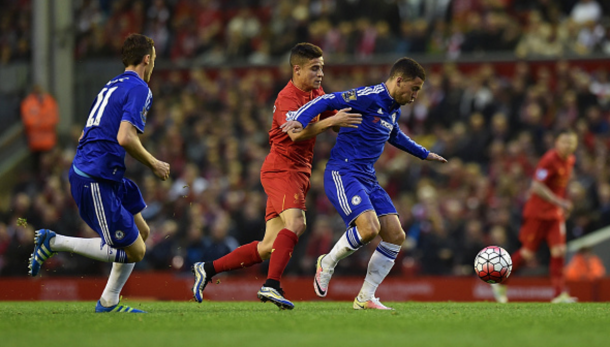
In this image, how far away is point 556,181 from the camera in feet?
40.3

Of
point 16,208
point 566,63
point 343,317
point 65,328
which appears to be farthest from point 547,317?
point 16,208

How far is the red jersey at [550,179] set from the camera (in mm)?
12180

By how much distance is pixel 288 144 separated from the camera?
335 inches

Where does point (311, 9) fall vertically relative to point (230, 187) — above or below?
above

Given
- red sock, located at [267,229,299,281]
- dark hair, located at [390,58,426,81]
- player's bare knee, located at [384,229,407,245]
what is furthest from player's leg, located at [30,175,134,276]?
dark hair, located at [390,58,426,81]

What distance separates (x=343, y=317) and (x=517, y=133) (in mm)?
9635

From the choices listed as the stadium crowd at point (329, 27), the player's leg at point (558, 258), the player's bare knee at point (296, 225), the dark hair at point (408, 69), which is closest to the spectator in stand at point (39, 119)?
the stadium crowd at point (329, 27)

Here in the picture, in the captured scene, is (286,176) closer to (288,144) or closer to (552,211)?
(288,144)

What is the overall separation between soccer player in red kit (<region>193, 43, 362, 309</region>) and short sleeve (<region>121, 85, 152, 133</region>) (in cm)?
136

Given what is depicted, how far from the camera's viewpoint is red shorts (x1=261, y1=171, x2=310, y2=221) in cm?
831

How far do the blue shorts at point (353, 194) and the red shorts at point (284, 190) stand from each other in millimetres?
280

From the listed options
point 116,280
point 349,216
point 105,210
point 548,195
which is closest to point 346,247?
point 349,216

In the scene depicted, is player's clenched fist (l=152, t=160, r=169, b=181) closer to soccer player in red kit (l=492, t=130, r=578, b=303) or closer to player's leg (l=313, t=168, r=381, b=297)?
player's leg (l=313, t=168, r=381, b=297)

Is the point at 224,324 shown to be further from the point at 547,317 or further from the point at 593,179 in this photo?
the point at 593,179
